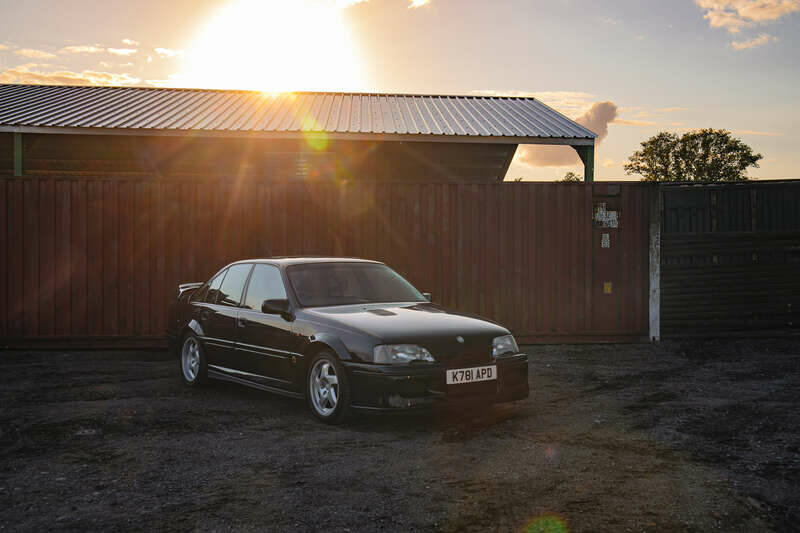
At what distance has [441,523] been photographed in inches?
144

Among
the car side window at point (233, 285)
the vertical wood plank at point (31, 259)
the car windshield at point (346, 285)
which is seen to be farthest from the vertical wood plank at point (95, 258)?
the car windshield at point (346, 285)

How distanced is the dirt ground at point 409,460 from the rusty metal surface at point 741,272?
137 inches

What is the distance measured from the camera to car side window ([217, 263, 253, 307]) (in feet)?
24.3

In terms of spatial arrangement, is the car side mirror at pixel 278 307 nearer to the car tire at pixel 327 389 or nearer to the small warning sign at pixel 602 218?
the car tire at pixel 327 389

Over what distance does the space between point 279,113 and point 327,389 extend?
11262 millimetres

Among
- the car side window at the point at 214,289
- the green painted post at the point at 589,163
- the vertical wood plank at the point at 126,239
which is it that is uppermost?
the green painted post at the point at 589,163

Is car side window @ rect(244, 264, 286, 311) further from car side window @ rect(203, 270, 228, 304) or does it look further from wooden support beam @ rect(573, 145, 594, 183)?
wooden support beam @ rect(573, 145, 594, 183)

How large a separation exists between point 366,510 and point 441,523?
0.44 metres

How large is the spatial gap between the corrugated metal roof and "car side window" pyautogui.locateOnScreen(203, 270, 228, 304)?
6.72m

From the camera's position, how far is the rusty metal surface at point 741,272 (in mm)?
11508

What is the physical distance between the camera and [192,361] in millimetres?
7957

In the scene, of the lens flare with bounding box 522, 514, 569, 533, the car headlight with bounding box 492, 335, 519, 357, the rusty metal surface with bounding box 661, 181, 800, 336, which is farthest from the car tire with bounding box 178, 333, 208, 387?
the rusty metal surface with bounding box 661, 181, 800, 336

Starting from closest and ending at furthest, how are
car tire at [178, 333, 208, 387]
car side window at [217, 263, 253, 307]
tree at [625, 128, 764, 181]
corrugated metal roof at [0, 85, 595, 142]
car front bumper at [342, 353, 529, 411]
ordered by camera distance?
car front bumper at [342, 353, 529, 411], car side window at [217, 263, 253, 307], car tire at [178, 333, 208, 387], corrugated metal roof at [0, 85, 595, 142], tree at [625, 128, 764, 181]

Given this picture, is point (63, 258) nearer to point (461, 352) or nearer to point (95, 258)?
point (95, 258)
